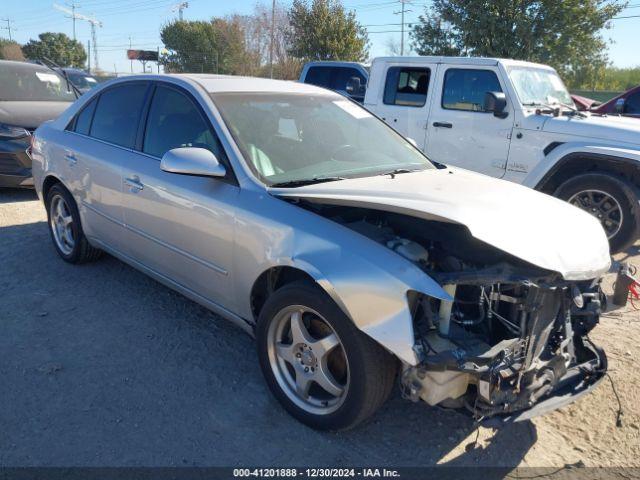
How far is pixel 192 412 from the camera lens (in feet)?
9.80

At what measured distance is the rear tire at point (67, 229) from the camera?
15.9 ft

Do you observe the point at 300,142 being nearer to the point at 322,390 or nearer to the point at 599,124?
the point at 322,390

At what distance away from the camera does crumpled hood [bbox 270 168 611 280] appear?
2.48 m

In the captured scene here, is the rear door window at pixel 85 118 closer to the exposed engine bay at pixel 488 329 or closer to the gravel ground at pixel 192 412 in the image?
the gravel ground at pixel 192 412

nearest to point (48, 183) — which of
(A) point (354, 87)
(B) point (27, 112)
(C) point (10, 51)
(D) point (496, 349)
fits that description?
(B) point (27, 112)

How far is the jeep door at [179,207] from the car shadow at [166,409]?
0.45 m

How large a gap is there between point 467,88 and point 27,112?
6.47 meters

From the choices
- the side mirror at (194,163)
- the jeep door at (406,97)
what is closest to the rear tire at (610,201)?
the jeep door at (406,97)

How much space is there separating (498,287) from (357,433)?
1072 millimetres

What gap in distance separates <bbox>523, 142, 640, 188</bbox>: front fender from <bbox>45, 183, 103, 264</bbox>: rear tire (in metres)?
4.87

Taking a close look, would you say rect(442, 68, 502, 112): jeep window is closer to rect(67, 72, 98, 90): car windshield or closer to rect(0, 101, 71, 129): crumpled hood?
rect(0, 101, 71, 129): crumpled hood

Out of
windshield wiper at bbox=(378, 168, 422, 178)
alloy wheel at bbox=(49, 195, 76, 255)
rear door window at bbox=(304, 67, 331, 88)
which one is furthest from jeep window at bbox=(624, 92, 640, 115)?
alloy wheel at bbox=(49, 195, 76, 255)

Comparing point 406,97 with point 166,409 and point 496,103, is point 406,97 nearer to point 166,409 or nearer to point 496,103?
point 496,103

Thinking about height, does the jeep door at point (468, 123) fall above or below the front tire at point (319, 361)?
above
